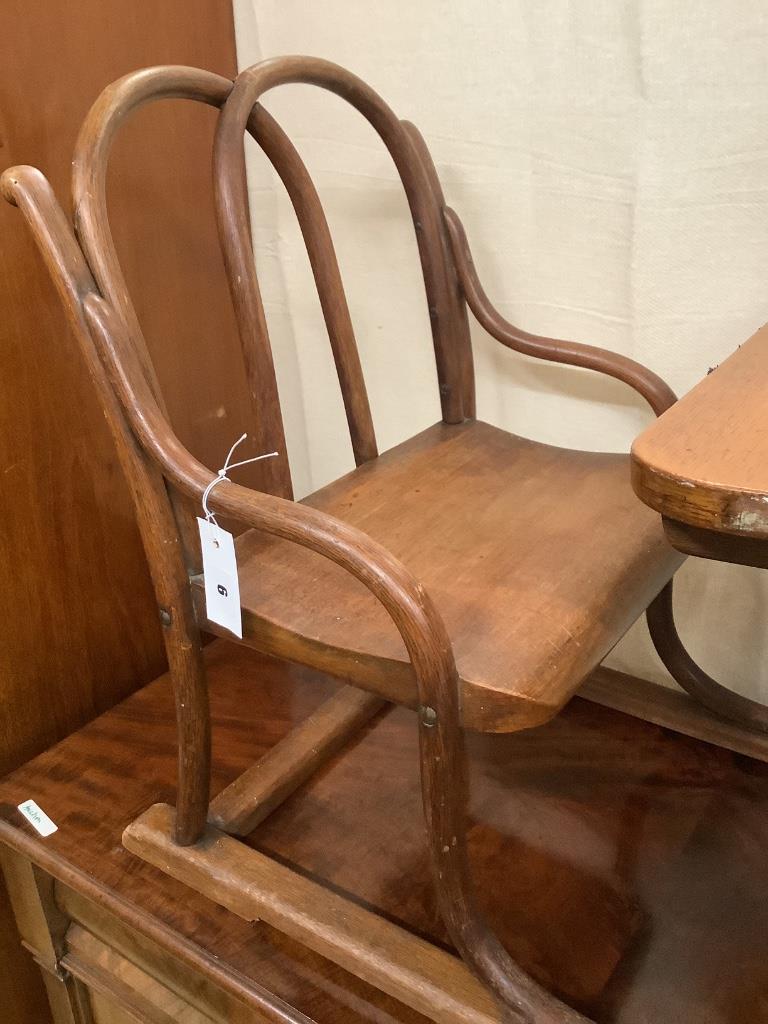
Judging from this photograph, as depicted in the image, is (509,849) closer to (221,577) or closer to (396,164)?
(221,577)

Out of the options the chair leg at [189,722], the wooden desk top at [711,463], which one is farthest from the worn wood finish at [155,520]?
the wooden desk top at [711,463]

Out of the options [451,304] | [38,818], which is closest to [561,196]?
[451,304]

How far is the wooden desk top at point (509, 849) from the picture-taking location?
0.78 metres

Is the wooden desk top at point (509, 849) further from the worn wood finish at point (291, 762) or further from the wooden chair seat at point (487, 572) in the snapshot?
the wooden chair seat at point (487, 572)

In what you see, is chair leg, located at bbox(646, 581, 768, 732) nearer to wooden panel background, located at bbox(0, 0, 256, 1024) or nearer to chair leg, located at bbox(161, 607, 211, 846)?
chair leg, located at bbox(161, 607, 211, 846)

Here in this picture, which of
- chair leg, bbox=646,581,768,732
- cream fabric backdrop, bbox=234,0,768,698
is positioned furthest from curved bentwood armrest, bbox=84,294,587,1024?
cream fabric backdrop, bbox=234,0,768,698

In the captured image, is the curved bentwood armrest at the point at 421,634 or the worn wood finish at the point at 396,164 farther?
the worn wood finish at the point at 396,164

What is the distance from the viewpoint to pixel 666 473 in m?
0.49

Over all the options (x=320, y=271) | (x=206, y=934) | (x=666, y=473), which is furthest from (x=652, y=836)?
(x=320, y=271)

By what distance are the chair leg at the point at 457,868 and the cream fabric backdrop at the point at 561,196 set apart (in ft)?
1.73

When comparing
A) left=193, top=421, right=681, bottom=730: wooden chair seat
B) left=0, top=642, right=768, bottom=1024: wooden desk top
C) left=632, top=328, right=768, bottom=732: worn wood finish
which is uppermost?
left=632, top=328, right=768, bottom=732: worn wood finish

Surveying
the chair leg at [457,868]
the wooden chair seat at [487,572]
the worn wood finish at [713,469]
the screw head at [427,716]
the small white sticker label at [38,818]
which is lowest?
the small white sticker label at [38,818]

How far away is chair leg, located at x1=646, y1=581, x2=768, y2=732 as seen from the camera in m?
1.00

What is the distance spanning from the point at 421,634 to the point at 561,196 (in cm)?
62
